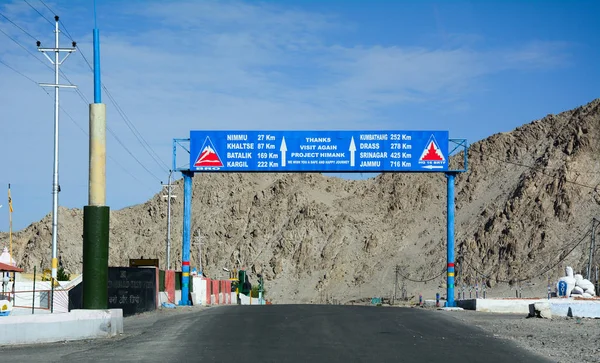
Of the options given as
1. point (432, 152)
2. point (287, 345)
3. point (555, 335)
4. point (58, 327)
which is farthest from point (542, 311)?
point (58, 327)

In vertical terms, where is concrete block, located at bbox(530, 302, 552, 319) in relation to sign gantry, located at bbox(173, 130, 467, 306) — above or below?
below

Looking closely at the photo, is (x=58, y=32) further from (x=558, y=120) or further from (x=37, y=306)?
(x=558, y=120)

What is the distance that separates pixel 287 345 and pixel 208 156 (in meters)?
25.1

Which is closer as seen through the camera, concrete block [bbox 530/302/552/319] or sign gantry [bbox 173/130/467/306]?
concrete block [bbox 530/302/552/319]

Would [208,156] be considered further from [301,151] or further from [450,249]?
[450,249]

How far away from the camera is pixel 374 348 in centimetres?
1656

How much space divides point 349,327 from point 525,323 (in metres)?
7.26

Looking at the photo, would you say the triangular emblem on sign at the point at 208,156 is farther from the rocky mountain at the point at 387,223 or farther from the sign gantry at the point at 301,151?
the rocky mountain at the point at 387,223

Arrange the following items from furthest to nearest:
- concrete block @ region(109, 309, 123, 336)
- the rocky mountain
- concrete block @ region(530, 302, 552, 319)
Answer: the rocky mountain → concrete block @ region(530, 302, 552, 319) → concrete block @ region(109, 309, 123, 336)

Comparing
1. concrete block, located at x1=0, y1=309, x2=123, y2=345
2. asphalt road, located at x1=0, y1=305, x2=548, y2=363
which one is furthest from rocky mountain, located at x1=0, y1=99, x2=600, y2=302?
concrete block, located at x1=0, y1=309, x2=123, y2=345

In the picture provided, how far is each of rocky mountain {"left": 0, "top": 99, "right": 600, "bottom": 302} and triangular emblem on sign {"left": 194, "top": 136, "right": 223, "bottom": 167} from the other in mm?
46294

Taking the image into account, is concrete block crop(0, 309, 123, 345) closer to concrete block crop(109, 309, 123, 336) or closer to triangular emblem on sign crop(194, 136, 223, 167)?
concrete block crop(109, 309, 123, 336)

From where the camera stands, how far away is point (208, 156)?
41.4 metres

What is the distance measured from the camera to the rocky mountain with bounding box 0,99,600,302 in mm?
85812
